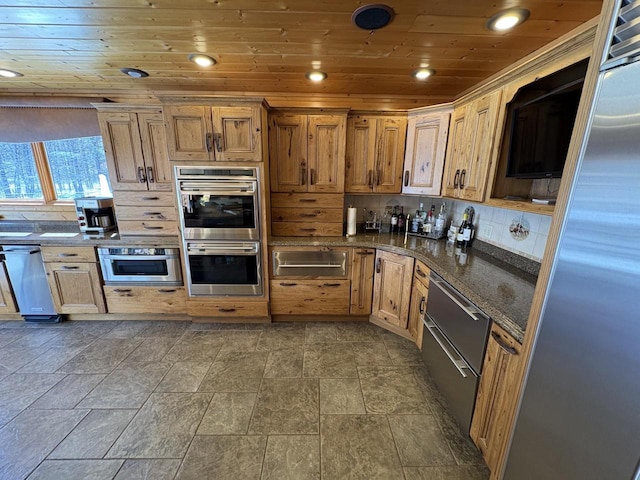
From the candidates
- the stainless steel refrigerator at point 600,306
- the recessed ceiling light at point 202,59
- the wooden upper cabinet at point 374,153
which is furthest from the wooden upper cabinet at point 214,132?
the stainless steel refrigerator at point 600,306

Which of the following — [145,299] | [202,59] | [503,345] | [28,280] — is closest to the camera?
[503,345]

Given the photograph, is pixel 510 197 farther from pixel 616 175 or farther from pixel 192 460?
pixel 192 460

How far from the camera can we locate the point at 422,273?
2.23 meters

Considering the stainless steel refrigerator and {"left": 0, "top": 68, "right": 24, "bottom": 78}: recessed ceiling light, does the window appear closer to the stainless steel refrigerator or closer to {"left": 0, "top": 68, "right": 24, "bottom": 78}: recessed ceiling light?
{"left": 0, "top": 68, "right": 24, "bottom": 78}: recessed ceiling light

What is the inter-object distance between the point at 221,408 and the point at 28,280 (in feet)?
8.75

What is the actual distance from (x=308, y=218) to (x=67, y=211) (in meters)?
3.01

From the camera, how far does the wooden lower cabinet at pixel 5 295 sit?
269 centimetres

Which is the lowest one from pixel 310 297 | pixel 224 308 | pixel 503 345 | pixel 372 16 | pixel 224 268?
pixel 224 308

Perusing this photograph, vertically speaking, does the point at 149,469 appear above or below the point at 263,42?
below

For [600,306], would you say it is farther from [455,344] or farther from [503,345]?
[455,344]

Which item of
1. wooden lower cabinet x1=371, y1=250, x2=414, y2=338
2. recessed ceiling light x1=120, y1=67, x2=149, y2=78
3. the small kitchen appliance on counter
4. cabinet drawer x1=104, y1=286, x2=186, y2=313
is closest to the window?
the small kitchen appliance on counter

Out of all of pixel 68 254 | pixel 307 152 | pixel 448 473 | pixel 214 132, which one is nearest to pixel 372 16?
pixel 307 152

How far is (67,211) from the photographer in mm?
3148

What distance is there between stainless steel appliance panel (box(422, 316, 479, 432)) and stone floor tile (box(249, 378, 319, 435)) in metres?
0.92
